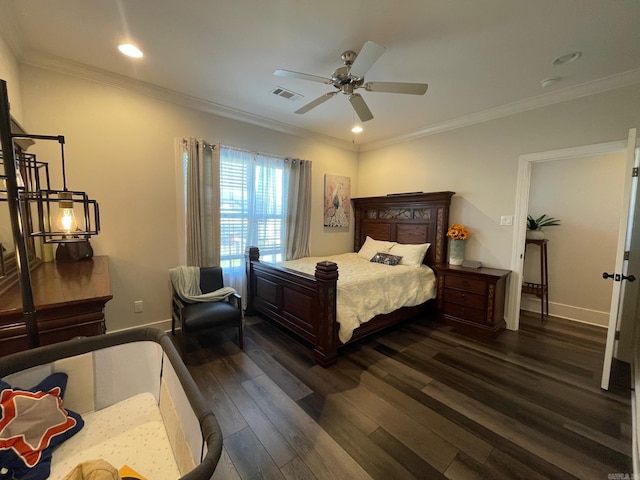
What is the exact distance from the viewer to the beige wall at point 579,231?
11.1 feet

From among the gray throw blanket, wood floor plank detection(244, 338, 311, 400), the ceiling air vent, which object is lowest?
wood floor plank detection(244, 338, 311, 400)

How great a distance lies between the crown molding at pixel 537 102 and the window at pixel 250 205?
2.23m

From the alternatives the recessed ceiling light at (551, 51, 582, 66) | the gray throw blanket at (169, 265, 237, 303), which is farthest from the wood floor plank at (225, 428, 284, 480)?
the recessed ceiling light at (551, 51, 582, 66)

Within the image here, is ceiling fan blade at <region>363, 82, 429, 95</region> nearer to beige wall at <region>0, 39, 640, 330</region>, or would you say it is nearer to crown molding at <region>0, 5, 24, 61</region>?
beige wall at <region>0, 39, 640, 330</region>

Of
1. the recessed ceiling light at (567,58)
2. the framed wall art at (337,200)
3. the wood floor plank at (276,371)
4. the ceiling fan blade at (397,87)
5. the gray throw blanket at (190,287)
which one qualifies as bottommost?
the wood floor plank at (276,371)

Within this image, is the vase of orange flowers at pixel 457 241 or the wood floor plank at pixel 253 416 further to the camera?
the vase of orange flowers at pixel 457 241

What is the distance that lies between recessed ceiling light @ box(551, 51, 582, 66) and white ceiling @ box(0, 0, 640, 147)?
0.16ft

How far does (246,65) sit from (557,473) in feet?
12.0

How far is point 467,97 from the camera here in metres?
2.90

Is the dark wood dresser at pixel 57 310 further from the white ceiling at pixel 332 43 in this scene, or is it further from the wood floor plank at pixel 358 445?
the white ceiling at pixel 332 43

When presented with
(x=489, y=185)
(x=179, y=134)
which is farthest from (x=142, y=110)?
(x=489, y=185)

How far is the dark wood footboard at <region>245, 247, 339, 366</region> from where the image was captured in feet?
7.86

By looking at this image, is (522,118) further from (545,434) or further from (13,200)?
(13,200)

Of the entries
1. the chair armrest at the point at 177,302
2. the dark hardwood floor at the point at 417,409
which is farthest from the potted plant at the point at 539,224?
the chair armrest at the point at 177,302
